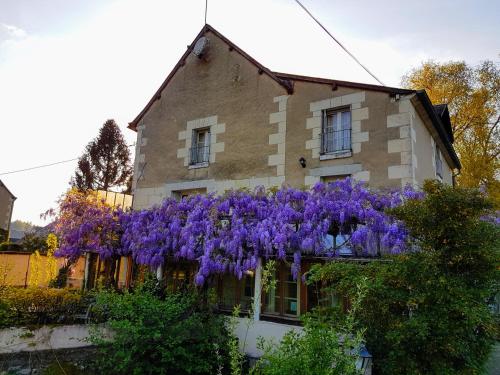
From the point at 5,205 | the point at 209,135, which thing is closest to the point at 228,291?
the point at 209,135

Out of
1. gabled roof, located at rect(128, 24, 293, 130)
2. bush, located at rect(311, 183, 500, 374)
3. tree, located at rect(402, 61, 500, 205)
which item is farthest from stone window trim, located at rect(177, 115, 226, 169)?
tree, located at rect(402, 61, 500, 205)

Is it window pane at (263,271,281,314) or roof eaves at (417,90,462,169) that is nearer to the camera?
roof eaves at (417,90,462,169)

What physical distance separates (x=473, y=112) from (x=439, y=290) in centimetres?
1633

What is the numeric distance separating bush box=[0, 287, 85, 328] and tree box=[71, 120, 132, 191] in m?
19.5

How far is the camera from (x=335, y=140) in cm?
877

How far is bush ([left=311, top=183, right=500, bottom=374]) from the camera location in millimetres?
4371

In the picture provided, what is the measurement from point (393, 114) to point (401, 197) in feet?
6.15

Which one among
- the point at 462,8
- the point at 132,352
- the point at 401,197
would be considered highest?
the point at 462,8

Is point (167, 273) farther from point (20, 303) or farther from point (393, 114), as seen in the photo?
point (393, 114)

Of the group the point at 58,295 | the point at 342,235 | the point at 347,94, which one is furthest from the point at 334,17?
the point at 58,295

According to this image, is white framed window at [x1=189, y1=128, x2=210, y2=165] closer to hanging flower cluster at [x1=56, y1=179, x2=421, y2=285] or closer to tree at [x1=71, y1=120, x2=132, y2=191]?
hanging flower cluster at [x1=56, y1=179, x2=421, y2=285]

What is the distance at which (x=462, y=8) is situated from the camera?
7043 millimetres

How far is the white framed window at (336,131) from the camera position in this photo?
→ 28.2 ft

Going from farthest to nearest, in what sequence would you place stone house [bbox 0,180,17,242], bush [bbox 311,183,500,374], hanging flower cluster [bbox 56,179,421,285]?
stone house [bbox 0,180,17,242] → hanging flower cluster [bbox 56,179,421,285] → bush [bbox 311,183,500,374]
